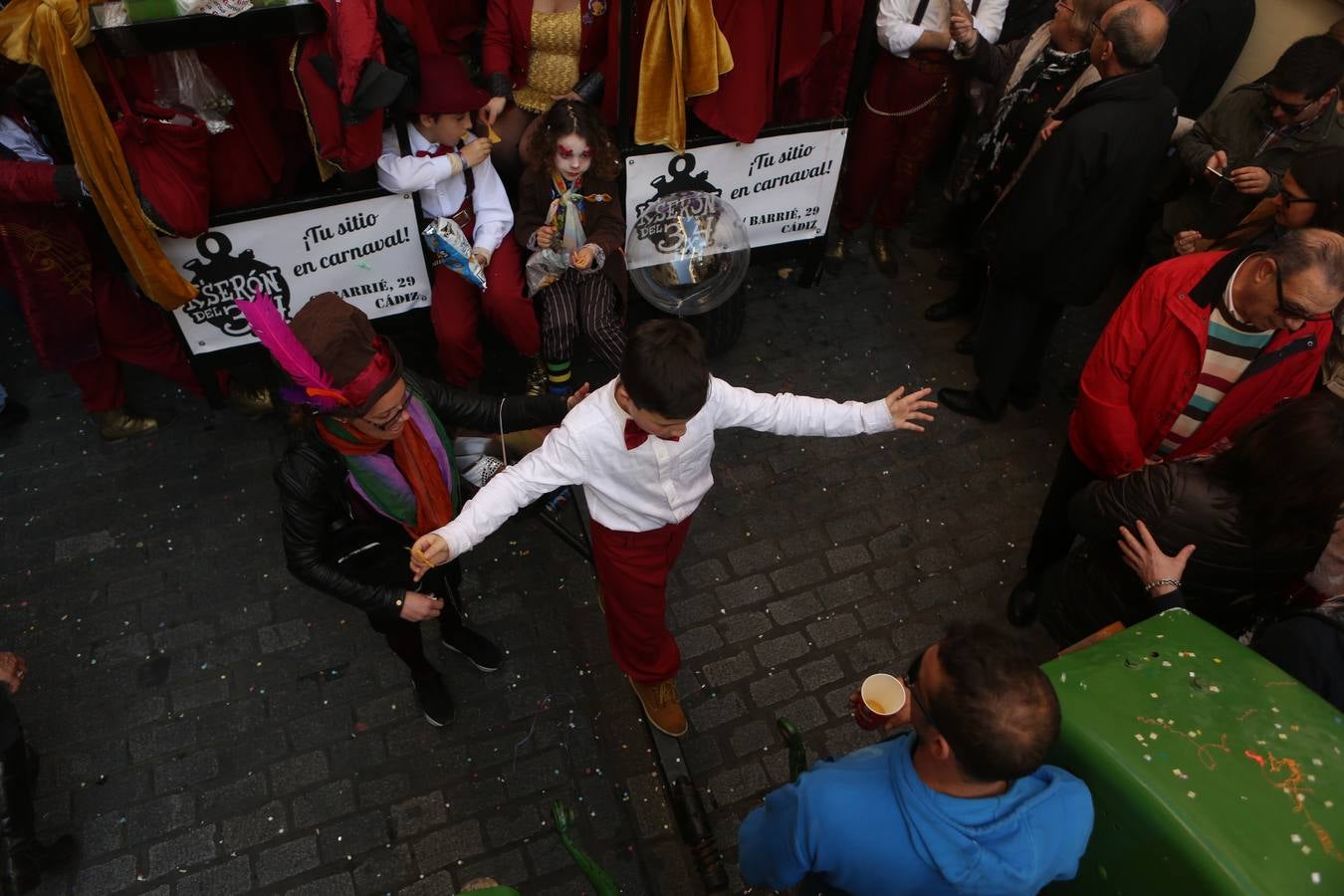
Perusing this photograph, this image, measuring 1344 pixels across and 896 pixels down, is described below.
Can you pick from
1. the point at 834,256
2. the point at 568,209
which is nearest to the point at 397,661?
the point at 568,209

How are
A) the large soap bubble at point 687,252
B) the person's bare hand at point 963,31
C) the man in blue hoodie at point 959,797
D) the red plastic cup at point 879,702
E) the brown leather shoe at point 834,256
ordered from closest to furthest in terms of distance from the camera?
the man in blue hoodie at point 959,797
the red plastic cup at point 879,702
the large soap bubble at point 687,252
the person's bare hand at point 963,31
the brown leather shoe at point 834,256

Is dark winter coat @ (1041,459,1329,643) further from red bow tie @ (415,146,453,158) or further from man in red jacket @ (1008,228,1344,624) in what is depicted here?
red bow tie @ (415,146,453,158)

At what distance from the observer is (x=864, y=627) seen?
4387mm

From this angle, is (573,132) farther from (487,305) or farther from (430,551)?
(430,551)

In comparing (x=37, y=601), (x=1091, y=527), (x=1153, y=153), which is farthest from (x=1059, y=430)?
(x=37, y=601)

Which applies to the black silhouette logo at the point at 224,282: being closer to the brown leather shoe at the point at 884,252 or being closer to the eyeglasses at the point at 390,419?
the eyeglasses at the point at 390,419

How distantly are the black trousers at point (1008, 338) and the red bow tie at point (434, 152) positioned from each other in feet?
10.0

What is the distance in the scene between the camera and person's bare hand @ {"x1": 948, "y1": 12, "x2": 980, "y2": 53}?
5289 mm

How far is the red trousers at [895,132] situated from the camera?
5.60 m

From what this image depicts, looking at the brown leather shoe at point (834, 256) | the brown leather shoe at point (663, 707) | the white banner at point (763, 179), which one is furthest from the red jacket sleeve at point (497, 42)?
Result: the brown leather shoe at point (663, 707)

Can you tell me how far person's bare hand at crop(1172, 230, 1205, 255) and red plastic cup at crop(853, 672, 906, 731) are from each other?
3.27 m

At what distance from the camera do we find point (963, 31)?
5305mm

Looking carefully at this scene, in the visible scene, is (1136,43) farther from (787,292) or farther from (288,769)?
(288,769)

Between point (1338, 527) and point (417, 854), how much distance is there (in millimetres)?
3659
